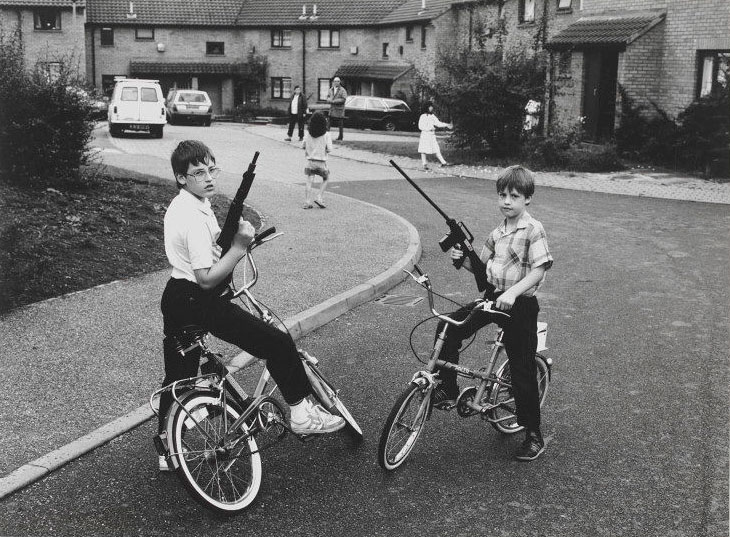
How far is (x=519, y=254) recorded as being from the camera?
4.89m

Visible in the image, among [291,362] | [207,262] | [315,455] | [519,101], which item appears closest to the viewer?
[207,262]

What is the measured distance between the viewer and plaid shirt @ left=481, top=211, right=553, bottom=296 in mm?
4844

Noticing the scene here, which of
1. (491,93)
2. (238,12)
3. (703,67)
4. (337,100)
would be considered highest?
(238,12)

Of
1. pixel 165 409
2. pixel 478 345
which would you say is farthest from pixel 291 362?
pixel 478 345

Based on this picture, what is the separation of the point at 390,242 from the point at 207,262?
740 cm

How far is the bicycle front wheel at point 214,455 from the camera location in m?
4.03

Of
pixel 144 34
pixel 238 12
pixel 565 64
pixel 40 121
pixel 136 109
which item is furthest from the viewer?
pixel 238 12

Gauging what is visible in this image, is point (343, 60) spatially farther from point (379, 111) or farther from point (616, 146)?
point (616, 146)

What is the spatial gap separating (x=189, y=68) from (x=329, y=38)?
9730mm

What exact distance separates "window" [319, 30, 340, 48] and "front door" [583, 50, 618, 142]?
3488 centimetres

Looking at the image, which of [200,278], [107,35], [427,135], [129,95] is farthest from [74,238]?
[107,35]

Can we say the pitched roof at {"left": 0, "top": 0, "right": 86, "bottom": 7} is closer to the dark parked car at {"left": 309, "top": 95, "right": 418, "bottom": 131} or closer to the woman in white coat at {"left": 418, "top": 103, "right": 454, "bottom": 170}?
the dark parked car at {"left": 309, "top": 95, "right": 418, "bottom": 131}

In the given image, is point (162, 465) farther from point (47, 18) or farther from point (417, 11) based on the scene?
point (47, 18)

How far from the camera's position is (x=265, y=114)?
56.8 m
